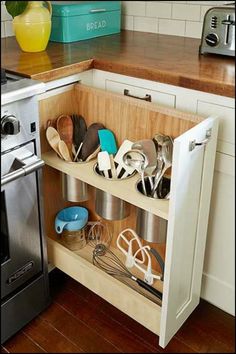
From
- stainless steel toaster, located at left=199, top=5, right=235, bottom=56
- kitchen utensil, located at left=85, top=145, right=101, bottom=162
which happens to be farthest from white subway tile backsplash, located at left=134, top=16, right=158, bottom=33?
kitchen utensil, located at left=85, top=145, right=101, bottom=162

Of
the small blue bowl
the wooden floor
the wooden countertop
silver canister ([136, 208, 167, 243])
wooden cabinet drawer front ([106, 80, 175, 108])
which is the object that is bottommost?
the wooden floor

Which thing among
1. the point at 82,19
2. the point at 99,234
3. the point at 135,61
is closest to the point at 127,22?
the point at 82,19

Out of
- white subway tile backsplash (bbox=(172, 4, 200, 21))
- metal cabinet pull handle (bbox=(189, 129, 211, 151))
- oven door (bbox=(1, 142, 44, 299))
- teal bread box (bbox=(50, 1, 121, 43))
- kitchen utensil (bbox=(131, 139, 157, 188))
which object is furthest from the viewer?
white subway tile backsplash (bbox=(172, 4, 200, 21))

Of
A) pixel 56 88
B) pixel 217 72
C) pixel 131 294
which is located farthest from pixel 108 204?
pixel 217 72

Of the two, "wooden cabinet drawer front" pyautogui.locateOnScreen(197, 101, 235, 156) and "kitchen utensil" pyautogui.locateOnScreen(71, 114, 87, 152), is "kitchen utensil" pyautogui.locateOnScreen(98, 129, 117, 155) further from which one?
"wooden cabinet drawer front" pyautogui.locateOnScreen(197, 101, 235, 156)

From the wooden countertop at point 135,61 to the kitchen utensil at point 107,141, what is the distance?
187 mm

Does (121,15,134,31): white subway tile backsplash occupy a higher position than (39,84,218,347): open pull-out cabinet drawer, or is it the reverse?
(121,15,134,31): white subway tile backsplash

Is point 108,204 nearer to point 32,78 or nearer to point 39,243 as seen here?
point 39,243

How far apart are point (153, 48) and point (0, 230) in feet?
2.63

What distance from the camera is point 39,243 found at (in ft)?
4.10

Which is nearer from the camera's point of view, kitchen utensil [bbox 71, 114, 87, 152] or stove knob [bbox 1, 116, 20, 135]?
stove knob [bbox 1, 116, 20, 135]

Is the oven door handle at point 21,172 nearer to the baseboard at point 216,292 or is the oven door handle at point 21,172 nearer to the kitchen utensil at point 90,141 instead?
the kitchen utensil at point 90,141

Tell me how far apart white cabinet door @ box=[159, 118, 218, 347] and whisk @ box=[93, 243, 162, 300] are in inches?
4.1

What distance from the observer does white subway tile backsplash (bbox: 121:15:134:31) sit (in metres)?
1.73
